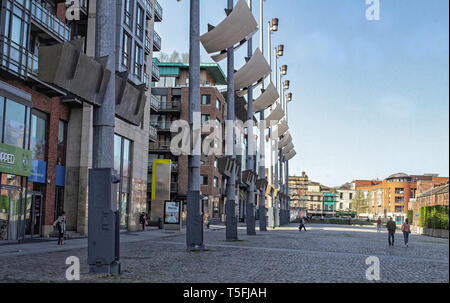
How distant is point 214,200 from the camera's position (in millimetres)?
73000

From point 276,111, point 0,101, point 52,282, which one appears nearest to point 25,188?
point 0,101

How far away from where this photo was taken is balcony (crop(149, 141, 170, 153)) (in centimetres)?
6844

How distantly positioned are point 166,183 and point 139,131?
633 centimetres

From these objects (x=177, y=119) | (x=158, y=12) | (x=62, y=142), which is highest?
(x=158, y=12)

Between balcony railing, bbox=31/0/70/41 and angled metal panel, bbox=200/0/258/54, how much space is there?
310 inches

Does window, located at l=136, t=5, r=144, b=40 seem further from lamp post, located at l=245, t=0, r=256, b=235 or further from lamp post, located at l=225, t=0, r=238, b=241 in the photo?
lamp post, located at l=225, t=0, r=238, b=241

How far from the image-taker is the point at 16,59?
22.6 m

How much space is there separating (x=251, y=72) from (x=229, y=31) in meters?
6.28

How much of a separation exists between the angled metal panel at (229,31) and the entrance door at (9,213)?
40.1 feet

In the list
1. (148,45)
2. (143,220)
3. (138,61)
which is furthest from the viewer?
(148,45)

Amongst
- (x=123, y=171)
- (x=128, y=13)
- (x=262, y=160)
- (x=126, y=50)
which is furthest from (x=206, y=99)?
(x=126, y=50)

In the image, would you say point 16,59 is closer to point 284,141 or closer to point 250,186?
point 250,186
